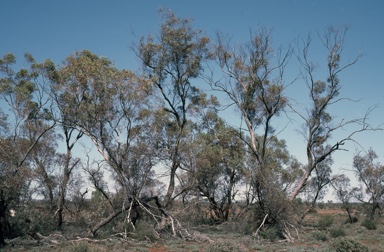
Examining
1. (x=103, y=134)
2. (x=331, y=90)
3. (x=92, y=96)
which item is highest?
(x=331, y=90)

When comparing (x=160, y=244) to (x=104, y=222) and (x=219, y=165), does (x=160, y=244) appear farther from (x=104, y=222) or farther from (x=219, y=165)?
(x=219, y=165)

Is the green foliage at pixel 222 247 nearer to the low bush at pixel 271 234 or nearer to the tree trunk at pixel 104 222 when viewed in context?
the low bush at pixel 271 234

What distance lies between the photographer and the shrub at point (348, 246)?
14.1 metres

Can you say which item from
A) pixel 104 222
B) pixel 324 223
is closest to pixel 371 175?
pixel 324 223

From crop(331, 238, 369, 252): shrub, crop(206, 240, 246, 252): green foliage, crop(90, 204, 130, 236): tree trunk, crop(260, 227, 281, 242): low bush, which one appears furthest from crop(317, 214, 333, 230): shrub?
crop(206, 240, 246, 252): green foliage

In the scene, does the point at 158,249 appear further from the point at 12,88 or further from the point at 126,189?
the point at 12,88

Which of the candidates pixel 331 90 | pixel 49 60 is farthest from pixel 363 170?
pixel 49 60

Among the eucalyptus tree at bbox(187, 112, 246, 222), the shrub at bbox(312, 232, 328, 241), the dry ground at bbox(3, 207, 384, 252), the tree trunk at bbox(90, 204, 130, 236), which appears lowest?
the dry ground at bbox(3, 207, 384, 252)

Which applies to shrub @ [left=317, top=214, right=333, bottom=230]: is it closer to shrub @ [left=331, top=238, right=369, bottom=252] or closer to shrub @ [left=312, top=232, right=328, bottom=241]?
shrub @ [left=312, top=232, right=328, bottom=241]

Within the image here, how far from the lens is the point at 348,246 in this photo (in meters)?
14.2

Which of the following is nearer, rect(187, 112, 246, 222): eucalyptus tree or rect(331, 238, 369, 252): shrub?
rect(331, 238, 369, 252): shrub

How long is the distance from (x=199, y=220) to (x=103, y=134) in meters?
14.0

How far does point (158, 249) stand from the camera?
16906 millimetres

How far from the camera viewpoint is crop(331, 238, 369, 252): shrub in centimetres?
1409
